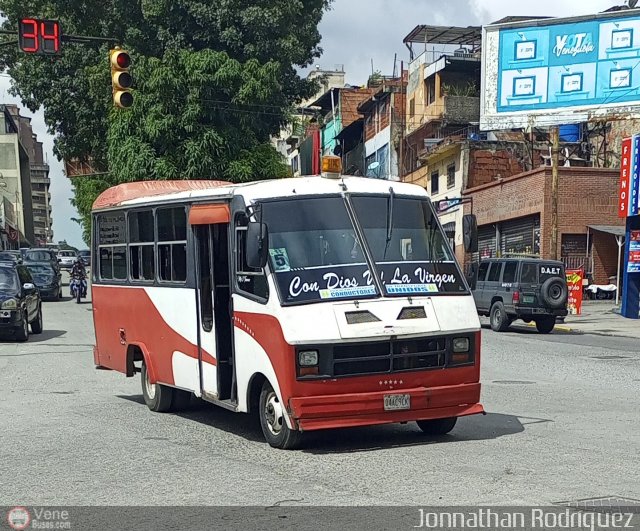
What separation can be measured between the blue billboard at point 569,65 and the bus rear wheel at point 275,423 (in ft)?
87.8

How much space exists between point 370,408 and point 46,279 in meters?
31.6

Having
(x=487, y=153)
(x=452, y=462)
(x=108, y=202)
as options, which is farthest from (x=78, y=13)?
(x=452, y=462)

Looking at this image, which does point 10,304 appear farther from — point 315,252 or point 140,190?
point 315,252

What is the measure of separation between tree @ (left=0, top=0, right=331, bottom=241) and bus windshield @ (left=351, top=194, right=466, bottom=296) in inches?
893

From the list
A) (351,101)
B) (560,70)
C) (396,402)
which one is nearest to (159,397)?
(396,402)

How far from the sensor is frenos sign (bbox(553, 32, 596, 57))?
3247 centimetres

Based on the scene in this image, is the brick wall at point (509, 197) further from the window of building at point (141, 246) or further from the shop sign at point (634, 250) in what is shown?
the window of building at point (141, 246)

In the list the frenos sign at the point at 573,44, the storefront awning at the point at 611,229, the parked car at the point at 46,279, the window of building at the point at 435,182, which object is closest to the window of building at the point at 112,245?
the frenos sign at the point at 573,44

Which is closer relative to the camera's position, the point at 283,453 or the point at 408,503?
the point at 408,503

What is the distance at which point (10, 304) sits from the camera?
20062 millimetres

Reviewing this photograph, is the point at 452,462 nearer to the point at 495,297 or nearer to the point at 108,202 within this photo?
the point at 108,202

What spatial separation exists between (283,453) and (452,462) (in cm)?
162

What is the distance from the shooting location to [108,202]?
1255cm

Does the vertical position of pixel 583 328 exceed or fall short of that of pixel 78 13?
it falls short
